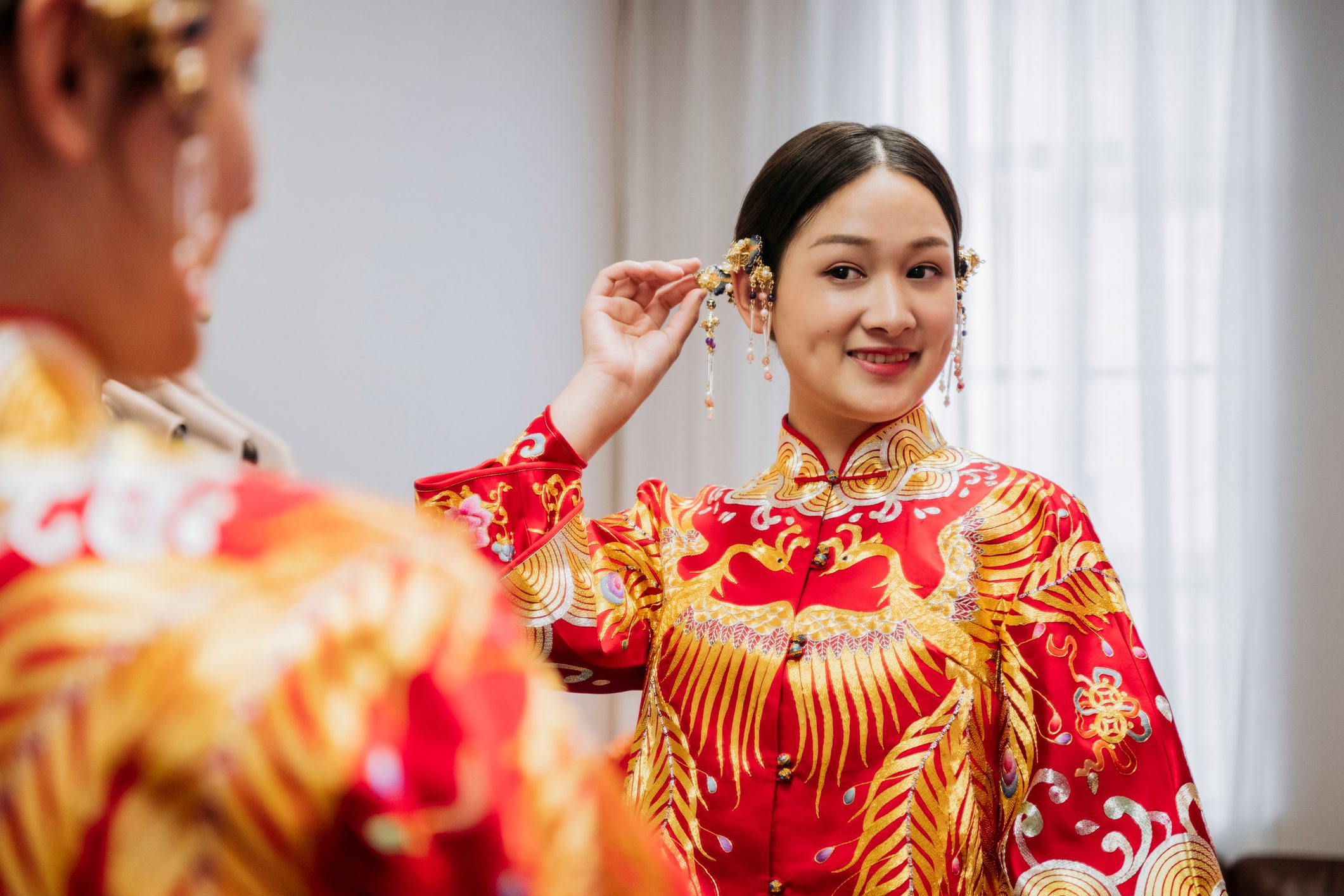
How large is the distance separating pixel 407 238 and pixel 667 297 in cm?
68

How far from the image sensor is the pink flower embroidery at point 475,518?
Answer: 120 cm

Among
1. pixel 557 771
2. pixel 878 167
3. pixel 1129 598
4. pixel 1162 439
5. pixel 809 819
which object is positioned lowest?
pixel 1129 598

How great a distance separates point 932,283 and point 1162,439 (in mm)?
1652

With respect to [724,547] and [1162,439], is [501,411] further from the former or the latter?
[1162,439]

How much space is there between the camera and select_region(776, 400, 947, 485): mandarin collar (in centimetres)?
121

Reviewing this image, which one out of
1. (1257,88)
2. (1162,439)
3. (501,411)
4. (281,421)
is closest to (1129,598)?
(1162,439)

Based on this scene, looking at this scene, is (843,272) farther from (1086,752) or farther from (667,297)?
(1086,752)

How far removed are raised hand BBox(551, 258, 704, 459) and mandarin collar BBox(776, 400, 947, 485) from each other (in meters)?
0.19

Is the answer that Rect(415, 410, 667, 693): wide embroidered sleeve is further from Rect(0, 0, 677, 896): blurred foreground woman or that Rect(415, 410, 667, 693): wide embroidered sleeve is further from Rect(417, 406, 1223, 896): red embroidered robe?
Rect(0, 0, 677, 896): blurred foreground woman

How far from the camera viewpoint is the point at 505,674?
324mm

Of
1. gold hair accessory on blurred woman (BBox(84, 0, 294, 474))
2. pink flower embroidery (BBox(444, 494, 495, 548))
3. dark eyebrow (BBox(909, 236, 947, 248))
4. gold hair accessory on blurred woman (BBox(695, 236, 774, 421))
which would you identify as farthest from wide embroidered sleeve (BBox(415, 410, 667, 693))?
gold hair accessory on blurred woman (BBox(84, 0, 294, 474))

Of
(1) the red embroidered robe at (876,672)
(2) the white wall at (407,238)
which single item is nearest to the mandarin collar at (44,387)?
(1) the red embroidered robe at (876,672)

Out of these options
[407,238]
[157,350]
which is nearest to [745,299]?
[407,238]

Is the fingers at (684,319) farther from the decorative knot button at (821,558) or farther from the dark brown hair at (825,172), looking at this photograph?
the decorative knot button at (821,558)
